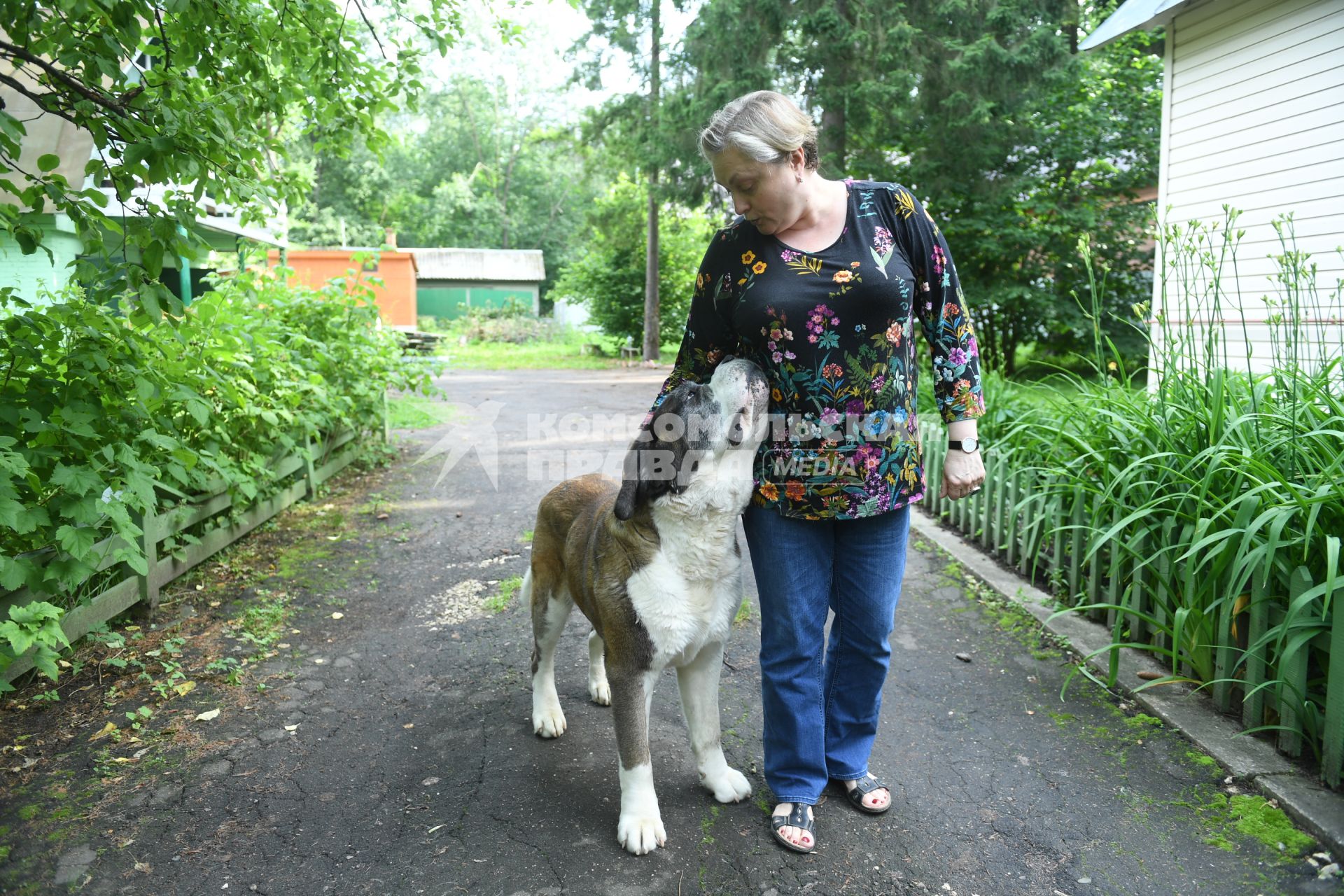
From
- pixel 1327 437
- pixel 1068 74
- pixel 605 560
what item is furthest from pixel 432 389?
pixel 1068 74

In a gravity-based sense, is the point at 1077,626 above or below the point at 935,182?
below

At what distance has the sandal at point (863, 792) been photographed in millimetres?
2744

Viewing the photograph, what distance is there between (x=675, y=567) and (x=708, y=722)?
65 cm

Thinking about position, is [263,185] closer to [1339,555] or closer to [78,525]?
[78,525]

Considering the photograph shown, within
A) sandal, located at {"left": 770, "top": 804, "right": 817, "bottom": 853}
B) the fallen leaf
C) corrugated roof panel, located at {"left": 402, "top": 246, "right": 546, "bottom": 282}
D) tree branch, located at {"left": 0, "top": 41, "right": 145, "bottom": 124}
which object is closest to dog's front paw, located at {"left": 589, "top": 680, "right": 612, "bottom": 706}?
sandal, located at {"left": 770, "top": 804, "right": 817, "bottom": 853}

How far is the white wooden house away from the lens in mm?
7457

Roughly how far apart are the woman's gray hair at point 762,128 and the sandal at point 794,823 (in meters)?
1.95

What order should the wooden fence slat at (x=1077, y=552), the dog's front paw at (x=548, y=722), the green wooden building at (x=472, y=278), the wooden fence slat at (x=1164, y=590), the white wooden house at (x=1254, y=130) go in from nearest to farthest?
the dog's front paw at (x=548, y=722) → the wooden fence slat at (x=1164, y=590) → the wooden fence slat at (x=1077, y=552) → the white wooden house at (x=1254, y=130) → the green wooden building at (x=472, y=278)


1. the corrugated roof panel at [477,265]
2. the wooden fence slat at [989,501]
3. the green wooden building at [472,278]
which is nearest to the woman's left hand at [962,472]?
the wooden fence slat at [989,501]

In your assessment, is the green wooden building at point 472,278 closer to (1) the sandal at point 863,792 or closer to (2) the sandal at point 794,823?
(1) the sandal at point 863,792

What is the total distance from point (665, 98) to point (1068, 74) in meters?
6.67

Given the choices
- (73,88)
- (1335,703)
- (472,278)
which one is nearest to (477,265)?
(472,278)

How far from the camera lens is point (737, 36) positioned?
12.7 metres

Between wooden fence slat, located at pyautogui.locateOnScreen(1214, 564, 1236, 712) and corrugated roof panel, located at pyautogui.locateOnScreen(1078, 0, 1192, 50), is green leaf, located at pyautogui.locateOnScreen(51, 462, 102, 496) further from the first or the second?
corrugated roof panel, located at pyautogui.locateOnScreen(1078, 0, 1192, 50)
